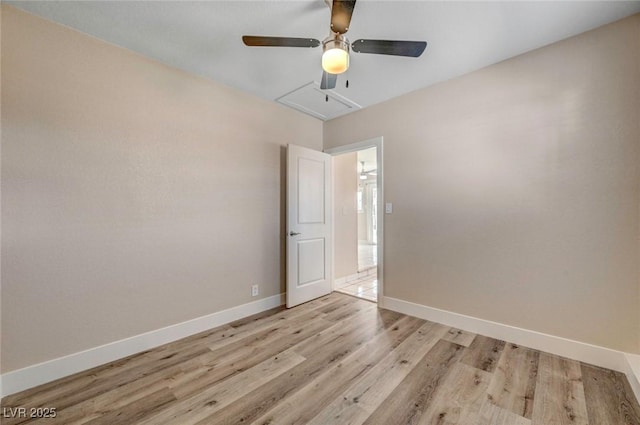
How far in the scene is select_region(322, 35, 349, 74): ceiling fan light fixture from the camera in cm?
159

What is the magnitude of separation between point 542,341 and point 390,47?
264cm

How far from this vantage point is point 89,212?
1998 millimetres

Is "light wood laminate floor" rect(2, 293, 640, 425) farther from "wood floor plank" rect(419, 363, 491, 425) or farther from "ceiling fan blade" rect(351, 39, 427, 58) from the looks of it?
"ceiling fan blade" rect(351, 39, 427, 58)

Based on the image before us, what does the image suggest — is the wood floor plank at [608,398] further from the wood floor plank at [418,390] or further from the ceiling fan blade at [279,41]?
the ceiling fan blade at [279,41]

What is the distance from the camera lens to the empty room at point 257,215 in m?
1.70

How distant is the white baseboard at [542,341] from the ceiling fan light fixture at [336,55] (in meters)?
2.54

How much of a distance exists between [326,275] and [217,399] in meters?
2.18

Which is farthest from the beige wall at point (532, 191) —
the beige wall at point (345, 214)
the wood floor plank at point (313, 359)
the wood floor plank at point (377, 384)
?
the beige wall at point (345, 214)

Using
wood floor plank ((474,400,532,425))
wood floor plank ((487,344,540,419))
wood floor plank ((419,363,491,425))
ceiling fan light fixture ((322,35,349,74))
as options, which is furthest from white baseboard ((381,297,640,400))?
ceiling fan light fixture ((322,35,349,74))

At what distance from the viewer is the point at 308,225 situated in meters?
3.42

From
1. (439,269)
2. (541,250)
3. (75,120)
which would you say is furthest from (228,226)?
(541,250)

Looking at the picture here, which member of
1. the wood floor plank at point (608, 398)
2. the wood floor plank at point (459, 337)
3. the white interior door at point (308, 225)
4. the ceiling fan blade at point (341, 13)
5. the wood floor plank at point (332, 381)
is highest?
the ceiling fan blade at point (341, 13)

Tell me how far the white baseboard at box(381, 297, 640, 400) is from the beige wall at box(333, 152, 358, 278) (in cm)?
141

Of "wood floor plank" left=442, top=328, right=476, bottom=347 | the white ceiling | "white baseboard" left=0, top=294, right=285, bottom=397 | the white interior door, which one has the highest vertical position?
the white ceiling
